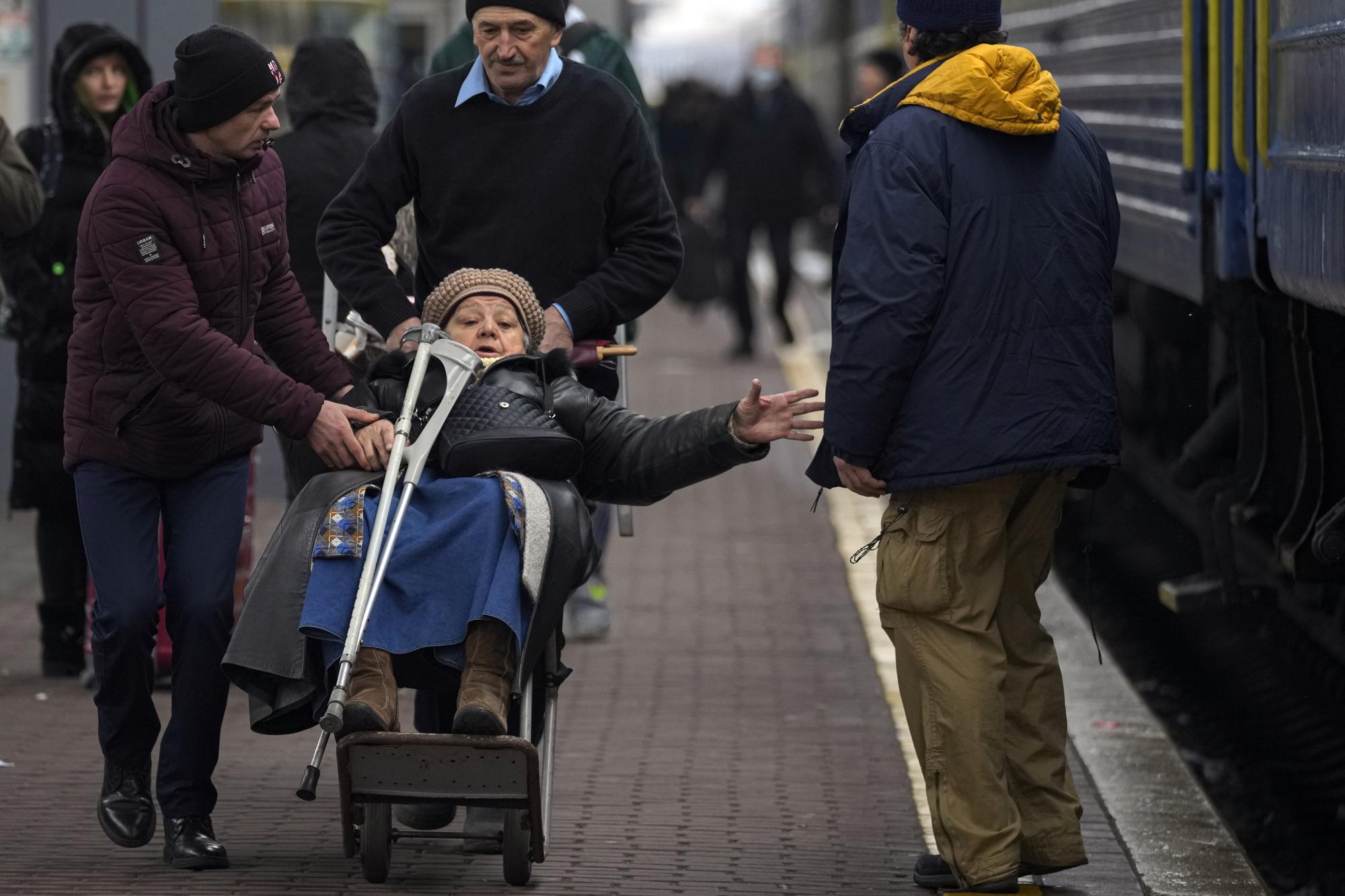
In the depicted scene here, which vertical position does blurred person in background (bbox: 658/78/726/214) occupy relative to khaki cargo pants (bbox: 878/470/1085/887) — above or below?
above

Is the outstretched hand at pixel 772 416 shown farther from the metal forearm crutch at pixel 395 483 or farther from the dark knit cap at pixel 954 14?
the dark knit cap at pixel 954 14

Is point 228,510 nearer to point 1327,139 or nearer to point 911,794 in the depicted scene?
point 911,794

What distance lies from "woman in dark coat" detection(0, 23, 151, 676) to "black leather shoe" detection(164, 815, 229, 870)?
227 cm

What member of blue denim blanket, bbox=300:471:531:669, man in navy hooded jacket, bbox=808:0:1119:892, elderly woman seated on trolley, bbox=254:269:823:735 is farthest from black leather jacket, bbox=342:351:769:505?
blue denim blanket, bbox=300:471:531:669

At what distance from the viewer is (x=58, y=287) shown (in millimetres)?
6793

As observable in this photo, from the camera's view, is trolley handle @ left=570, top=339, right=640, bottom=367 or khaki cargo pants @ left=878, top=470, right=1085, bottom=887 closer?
khaki cargo pants @ left=878, top=470, right=1085, bottom=887

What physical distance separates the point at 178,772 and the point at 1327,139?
2850 millimetres

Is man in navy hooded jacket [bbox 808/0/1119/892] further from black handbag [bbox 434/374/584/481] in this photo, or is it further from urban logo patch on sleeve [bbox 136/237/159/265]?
urban logo patch on sleeve [bbox 136/237/159/265]

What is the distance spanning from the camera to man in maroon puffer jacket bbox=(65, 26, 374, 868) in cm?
461

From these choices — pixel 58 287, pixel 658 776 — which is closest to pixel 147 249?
pixel 658 776

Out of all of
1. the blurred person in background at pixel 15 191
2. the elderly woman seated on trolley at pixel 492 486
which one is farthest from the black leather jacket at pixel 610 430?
the blurred person in background at pixel 15 191

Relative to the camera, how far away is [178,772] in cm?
479

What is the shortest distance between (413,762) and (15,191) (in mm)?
2680

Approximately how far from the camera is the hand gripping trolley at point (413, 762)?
4.25 m
